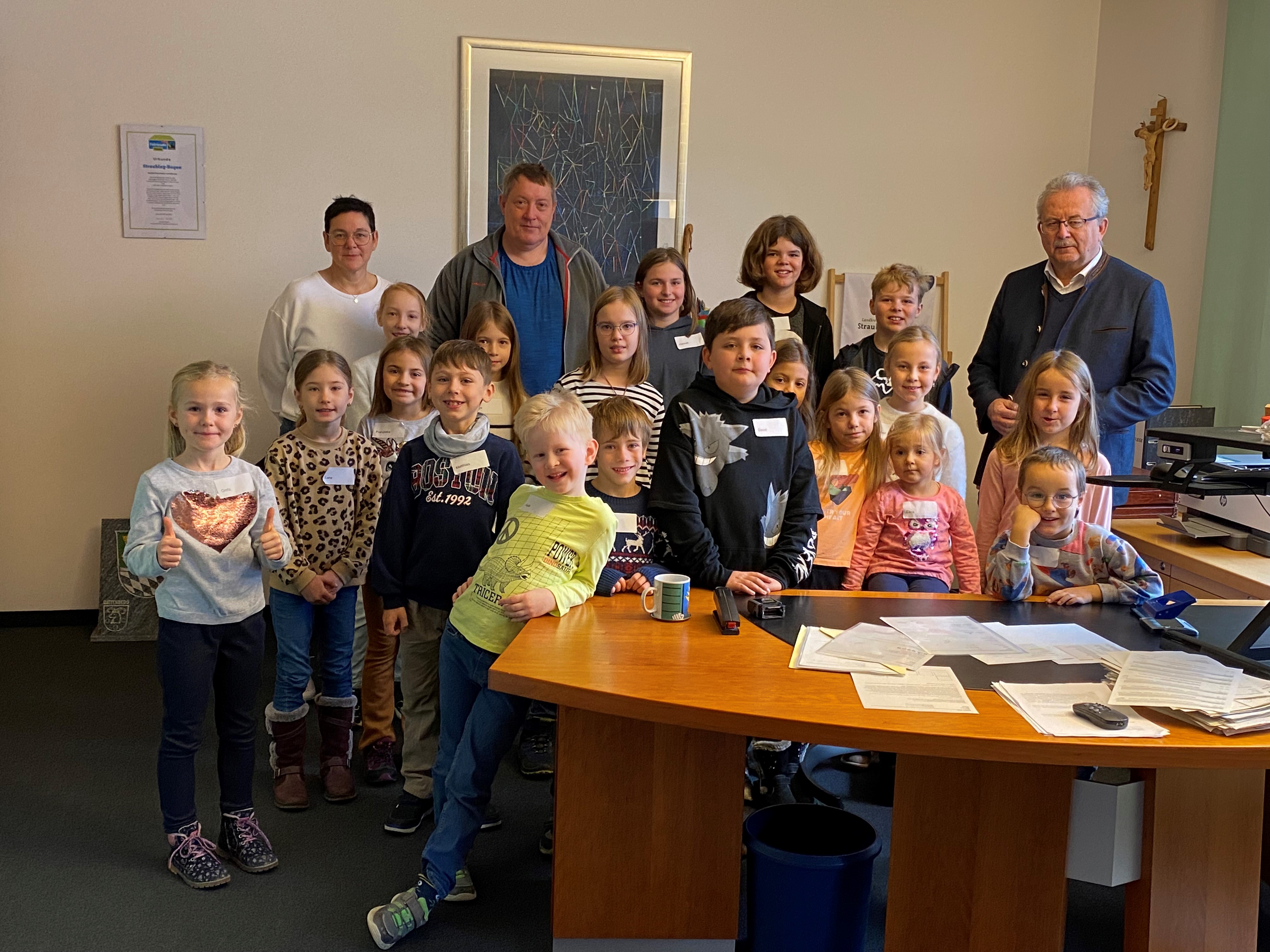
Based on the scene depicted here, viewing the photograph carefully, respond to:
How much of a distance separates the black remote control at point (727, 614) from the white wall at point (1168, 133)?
2683mm

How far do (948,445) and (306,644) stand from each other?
6.00ft

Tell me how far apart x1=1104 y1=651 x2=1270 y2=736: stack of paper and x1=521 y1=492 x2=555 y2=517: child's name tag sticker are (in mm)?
1087

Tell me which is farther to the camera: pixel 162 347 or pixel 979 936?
pixel 162 347

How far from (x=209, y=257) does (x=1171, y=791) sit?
152 inches

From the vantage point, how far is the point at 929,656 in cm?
189

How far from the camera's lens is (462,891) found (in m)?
2.34

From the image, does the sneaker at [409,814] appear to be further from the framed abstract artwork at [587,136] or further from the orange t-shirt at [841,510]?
the framed abstract artwork at [587,136]

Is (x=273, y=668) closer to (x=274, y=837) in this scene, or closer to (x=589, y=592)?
(x=274, y=837)

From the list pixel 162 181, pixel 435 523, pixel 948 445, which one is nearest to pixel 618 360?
pixel 435 523

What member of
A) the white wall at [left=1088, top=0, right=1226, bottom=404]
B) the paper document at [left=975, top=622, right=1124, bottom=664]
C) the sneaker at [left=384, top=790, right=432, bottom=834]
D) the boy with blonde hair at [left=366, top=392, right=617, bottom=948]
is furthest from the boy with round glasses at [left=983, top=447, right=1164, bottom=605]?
the white wall at [left=1088, top=0, right=1226, bottom=404]

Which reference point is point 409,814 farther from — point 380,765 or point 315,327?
point 315,327

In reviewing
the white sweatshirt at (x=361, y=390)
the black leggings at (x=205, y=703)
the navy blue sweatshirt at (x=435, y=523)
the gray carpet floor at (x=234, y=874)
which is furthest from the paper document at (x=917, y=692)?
the white sweatshirt at (x=361, y=390)

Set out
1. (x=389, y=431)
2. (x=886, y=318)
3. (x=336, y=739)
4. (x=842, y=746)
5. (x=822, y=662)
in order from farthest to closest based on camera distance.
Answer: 1. (x=886, y=318)
2. (x=389, y=431)
3. (x=336, y=739)
4. (x=822, y=662)
5. (x=842, y=746)

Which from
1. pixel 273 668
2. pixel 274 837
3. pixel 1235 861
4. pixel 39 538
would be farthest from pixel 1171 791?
pixel 39 538
